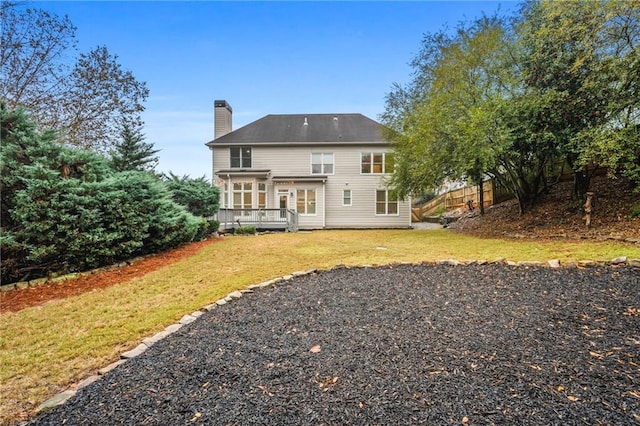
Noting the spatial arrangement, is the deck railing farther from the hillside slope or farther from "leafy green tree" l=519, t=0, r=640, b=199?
"leafy green tree" l=519, t=0, r=640, b=199

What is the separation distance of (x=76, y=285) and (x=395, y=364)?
609cm

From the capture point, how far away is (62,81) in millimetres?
12945

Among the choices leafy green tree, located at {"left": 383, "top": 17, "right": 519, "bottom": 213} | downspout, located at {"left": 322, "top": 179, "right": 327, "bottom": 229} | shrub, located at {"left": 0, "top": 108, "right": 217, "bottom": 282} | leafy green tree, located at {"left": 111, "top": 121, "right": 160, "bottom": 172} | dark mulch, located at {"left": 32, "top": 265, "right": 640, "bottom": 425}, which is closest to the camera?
dark mulch, located at {"left": 32, "top": 265, "right": 640, "bottom": 425}

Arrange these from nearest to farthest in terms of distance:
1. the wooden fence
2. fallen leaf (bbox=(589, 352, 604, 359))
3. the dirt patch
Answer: fallen leaf (bbox=(589, 352, 604, 359))
the dirt patch
the wooden fence

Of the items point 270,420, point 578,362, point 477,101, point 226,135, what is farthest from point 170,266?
point 226,135

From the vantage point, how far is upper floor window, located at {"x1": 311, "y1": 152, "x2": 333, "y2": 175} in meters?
18.6

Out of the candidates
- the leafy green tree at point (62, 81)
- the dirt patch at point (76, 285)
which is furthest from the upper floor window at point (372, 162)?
the dirt patch at point (76, 285)

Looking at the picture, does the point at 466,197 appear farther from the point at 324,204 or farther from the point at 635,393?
the point at 635,393

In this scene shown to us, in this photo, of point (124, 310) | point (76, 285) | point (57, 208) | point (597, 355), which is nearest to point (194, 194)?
point (57, 208)

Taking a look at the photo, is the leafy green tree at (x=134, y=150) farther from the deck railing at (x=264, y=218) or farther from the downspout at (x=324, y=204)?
the downspout at (x=324, y=204)

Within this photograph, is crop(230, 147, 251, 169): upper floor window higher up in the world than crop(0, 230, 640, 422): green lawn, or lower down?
higher up

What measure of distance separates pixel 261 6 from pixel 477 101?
7.78 m

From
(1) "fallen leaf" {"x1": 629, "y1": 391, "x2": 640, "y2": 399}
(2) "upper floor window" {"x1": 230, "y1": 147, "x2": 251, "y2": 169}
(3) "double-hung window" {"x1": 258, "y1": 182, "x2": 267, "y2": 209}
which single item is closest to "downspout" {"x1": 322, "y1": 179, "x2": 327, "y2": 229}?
(3) "double-hung window" {"x1": 258, "y1": 182, "x2": 267, "y2": 209}

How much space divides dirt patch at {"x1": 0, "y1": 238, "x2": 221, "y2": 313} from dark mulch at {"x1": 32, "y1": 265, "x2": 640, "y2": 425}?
3308mm
